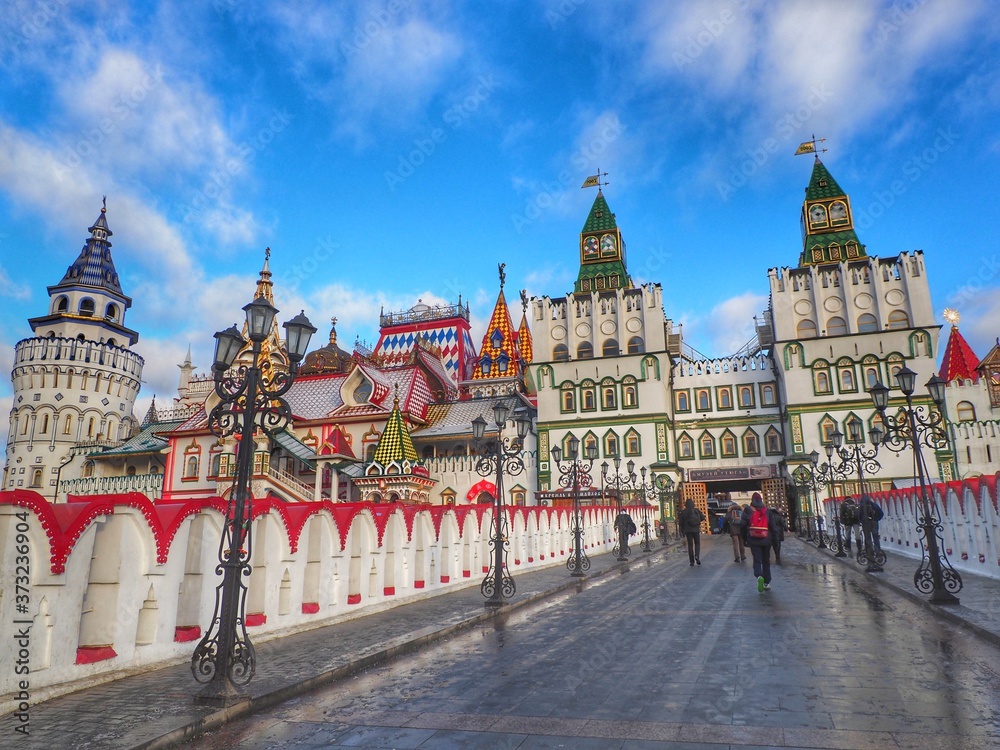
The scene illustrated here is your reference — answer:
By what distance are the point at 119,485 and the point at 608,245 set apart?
35623 millimetres

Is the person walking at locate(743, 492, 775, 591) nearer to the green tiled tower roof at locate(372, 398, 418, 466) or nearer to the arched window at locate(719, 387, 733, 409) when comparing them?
the green tiled tower roof at locate(372, 398, 418, 466)

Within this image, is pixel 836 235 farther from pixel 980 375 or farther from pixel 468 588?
pixel 468 588

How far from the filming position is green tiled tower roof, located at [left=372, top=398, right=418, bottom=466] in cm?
3356

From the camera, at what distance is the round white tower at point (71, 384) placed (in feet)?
159

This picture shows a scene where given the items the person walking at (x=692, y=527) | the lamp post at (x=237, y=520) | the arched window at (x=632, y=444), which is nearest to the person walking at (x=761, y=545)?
the person walking at (x=692, y=527)

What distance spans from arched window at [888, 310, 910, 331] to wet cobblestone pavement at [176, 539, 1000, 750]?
3348cm

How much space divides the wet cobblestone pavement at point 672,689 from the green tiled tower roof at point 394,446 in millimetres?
24987

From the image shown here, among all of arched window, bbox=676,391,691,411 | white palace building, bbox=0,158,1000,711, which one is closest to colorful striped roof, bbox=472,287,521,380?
white palace building, bbox=0,158,1000,711

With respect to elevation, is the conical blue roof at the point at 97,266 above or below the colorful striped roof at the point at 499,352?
above

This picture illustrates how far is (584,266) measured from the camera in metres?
45.8

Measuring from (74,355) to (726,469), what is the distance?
47.9m

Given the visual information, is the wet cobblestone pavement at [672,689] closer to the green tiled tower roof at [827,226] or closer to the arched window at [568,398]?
the arched window at [568,398]

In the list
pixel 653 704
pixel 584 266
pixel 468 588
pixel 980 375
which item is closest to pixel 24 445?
pixel 584 266

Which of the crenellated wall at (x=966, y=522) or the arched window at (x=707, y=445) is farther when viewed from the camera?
the arched window at (x=707, y=445)
